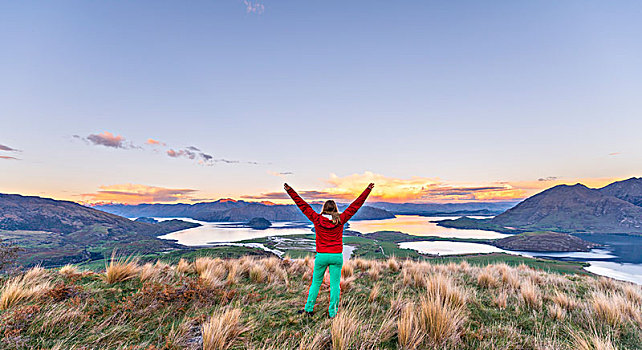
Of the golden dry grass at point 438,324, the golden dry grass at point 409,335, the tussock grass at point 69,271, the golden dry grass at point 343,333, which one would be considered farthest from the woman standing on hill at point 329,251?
the tussock grass at point 69,271

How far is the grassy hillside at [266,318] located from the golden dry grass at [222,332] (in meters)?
0.02

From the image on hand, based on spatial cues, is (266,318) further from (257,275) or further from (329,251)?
(257,275)

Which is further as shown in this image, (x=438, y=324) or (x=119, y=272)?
(x=119, y=272)

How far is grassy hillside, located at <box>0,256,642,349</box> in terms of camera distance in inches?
156

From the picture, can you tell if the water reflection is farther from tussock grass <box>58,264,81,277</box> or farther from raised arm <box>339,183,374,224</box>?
tussock grass <box>58,264,81,277</box>

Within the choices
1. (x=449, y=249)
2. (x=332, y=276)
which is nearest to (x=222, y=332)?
(x=332, y=276)

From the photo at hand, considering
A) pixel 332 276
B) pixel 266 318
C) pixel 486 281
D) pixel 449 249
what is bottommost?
pixel 449 249

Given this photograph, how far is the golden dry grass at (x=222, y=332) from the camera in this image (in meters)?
3.83

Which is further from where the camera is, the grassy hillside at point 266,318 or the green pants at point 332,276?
the green pants at point 332,276

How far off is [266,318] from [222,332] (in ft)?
4.82

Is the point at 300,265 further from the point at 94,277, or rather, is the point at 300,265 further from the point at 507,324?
the point at 507,324

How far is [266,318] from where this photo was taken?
17.2ft

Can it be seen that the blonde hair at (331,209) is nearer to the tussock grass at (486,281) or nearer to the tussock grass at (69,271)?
the tussock grass at (486,281)

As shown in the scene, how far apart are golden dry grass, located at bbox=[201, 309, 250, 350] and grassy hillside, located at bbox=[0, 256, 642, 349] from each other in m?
0.02
